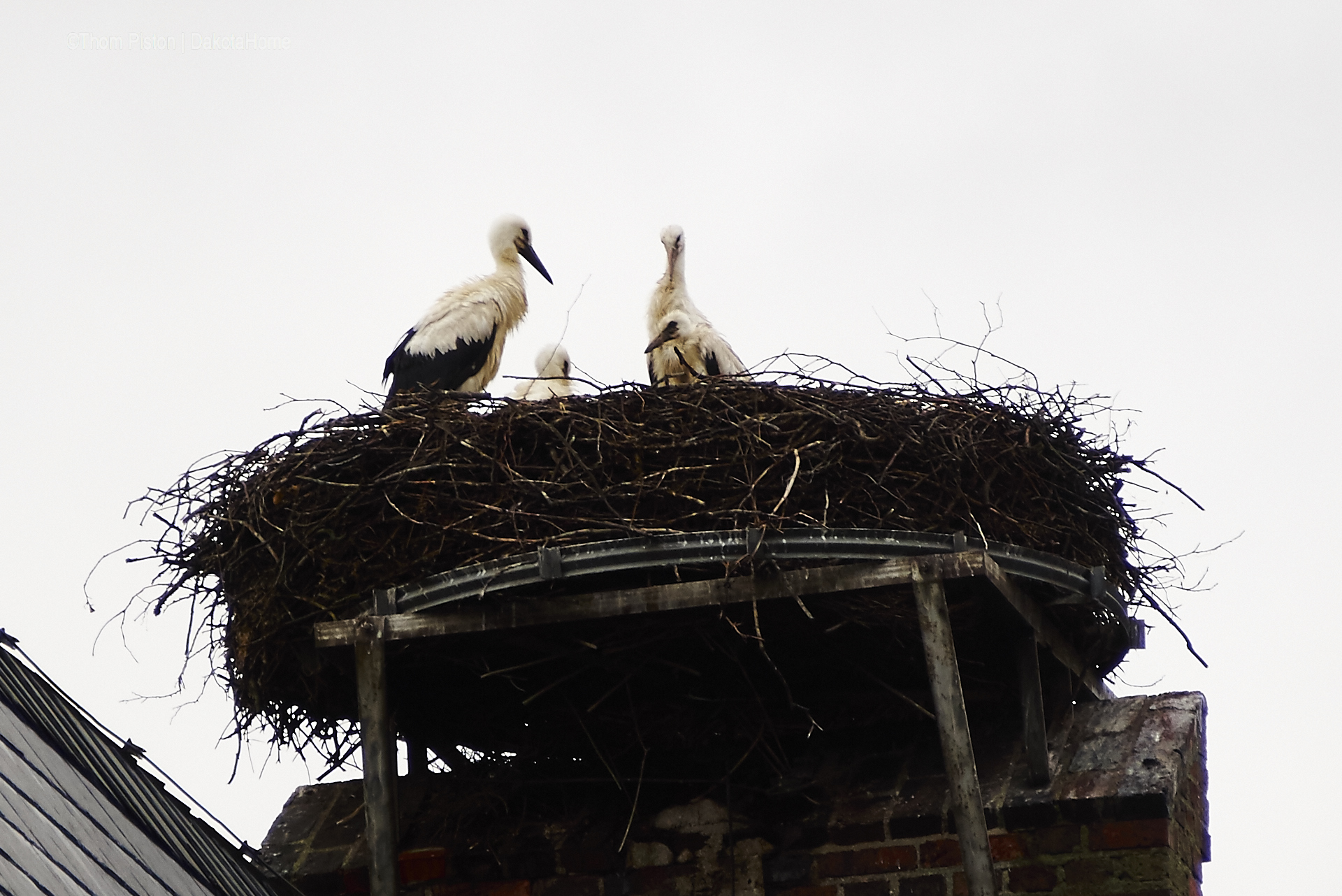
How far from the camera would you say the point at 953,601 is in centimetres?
583

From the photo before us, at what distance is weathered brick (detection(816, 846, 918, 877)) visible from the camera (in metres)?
5.76

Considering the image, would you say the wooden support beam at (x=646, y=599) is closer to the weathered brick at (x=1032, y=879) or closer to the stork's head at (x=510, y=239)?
the weathered brick at (x=1032, y=879)

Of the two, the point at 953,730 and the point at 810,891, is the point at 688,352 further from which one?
the point at 953,730

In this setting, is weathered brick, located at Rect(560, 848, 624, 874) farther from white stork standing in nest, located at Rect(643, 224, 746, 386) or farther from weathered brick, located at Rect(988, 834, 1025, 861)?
white stork standing in nest, located at Rect(643, 224, 746, 386)

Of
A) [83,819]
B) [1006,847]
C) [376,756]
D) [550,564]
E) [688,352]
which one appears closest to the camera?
[83,819]

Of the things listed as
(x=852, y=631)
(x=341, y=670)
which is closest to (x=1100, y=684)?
(x=852, y=631)

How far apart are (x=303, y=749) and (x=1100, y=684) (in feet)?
9.06

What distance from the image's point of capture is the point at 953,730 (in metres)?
5.18

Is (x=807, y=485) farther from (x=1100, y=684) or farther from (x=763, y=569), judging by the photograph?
(x=1100, y=684)

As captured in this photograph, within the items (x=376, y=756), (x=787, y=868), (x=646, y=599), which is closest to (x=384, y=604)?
(x=376, y=756)

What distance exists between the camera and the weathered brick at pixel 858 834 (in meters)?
5.84

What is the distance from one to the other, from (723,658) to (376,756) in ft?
3.74

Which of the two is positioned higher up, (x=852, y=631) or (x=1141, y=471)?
(x=1141, y=471)

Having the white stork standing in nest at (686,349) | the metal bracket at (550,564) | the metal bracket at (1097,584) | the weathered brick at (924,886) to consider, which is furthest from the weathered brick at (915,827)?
the white stork standing in nest at (686,349)
